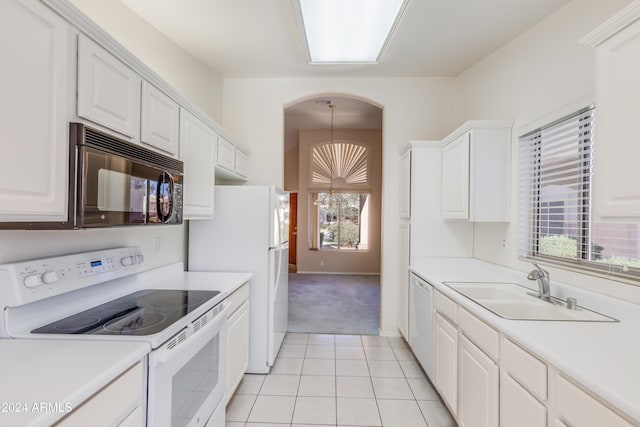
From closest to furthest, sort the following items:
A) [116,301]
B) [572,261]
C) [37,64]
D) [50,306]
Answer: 1. [37,64]
2. [50,306]
3. [116,301]
4. [572,261]

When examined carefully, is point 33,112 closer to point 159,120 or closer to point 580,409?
point 159,120

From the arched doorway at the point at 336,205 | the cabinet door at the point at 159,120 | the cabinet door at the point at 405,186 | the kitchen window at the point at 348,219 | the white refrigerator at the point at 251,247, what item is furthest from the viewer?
the kitchen window at the point at 348,219

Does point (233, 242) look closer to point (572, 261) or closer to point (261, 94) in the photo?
point (261, 94)

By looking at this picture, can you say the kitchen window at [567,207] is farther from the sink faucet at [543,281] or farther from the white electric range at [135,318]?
the white electric range at [135,318]

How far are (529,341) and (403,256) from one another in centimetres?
210

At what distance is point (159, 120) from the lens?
5.88 ft

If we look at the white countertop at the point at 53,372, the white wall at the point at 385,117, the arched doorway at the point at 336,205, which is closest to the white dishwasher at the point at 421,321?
the white wall at the point at 385,117

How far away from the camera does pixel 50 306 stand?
1373mm

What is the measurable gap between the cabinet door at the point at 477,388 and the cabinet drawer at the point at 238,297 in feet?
5.06

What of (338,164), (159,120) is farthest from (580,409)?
(338,164)

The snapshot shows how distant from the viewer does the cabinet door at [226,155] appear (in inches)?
107

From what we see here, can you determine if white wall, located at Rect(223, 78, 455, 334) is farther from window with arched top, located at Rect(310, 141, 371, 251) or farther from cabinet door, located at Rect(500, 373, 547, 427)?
window with arched top, located at Rect(310, 141, 371, 251)

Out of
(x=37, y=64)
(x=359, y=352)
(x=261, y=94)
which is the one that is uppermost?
(x=261, y=94)

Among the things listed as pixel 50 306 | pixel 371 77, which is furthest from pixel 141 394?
pixel 371 77
